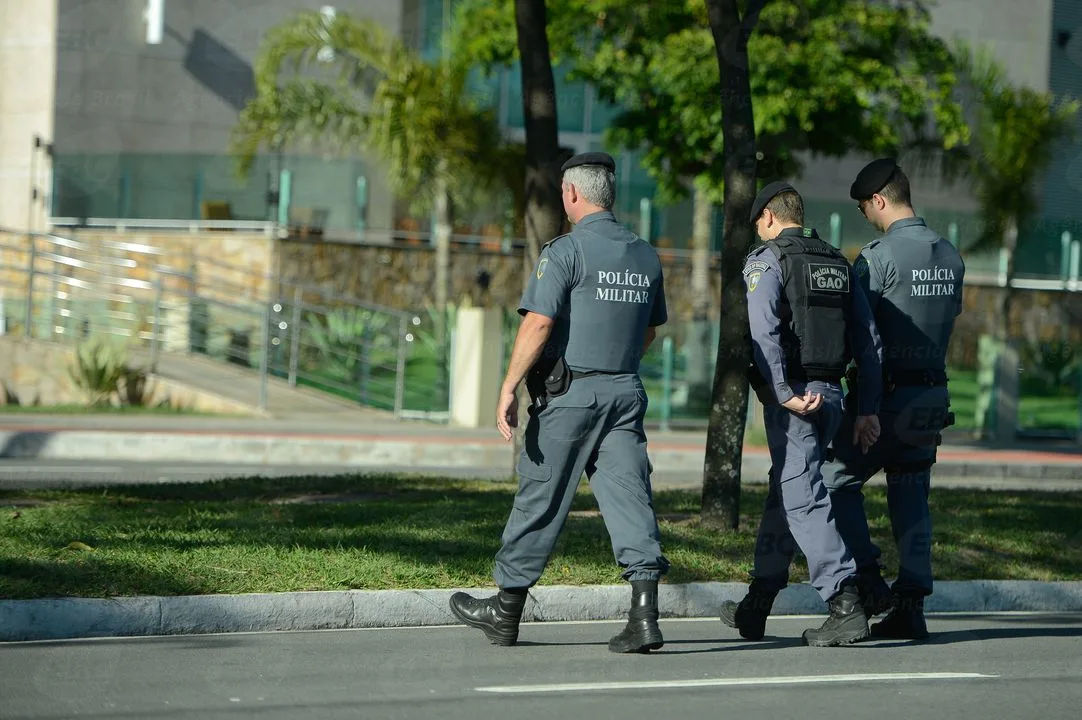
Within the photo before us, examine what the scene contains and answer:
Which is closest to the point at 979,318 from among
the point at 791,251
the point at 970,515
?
the point at 970,515

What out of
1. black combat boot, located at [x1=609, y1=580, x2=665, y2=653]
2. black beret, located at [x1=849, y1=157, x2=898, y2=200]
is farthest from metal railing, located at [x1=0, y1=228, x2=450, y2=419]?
black combat boot, located at [x1=609, y1=580, x2=665, y2=653]

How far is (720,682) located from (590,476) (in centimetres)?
98

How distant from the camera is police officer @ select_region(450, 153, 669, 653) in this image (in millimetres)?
5969

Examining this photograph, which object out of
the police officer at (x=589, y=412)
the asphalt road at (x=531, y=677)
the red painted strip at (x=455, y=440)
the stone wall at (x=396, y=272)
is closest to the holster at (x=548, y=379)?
the police officer at (x=589, y=412)

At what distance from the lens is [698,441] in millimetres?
18359

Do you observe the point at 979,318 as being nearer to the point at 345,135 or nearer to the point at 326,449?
the point at 345,135

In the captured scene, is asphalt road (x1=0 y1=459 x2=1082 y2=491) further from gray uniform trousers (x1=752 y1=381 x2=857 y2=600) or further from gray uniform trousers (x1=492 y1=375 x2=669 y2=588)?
gray uniform trousers (x1=492 y1=375 x2=669 y2=588)

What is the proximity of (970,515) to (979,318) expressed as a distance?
63.3 ft

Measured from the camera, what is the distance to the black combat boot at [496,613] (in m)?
6.16

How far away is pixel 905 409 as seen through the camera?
6.62 metres

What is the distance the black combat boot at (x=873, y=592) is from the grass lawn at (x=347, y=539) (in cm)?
105

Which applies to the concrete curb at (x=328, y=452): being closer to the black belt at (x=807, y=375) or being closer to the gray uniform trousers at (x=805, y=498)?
the gray uniform trousers at (x=805, y=498)

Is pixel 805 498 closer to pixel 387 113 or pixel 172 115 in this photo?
pixel 387 113

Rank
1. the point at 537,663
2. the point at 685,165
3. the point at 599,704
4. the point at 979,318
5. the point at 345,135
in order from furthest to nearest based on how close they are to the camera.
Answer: the point at 979,318, the point at 345,135, the point at 685,165, the point at 537,663, the point at 599,704
